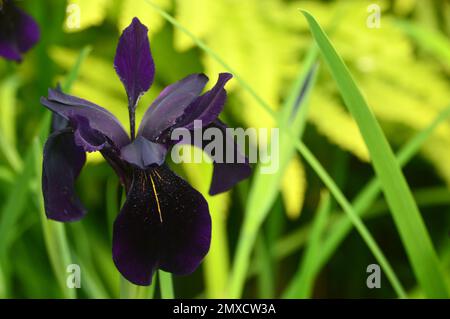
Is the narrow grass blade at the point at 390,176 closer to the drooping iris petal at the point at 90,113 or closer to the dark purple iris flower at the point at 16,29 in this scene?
the drooping iris petal at the point at 90,113

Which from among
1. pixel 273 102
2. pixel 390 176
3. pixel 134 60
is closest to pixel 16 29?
pixel 134 60

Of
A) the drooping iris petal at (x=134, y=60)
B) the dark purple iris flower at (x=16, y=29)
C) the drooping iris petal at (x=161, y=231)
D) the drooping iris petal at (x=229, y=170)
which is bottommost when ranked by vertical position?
the drooping iris petal at (x=161, y=231)

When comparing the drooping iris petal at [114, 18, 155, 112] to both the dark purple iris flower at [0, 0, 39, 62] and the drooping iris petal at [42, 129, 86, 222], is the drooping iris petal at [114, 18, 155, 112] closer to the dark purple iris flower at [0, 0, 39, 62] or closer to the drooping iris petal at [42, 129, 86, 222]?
the drooping iris petal at [42, 129, 86, 222]

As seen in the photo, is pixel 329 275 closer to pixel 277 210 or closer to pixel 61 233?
pixel 277 210

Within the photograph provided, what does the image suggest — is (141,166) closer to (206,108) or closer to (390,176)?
(206,108)

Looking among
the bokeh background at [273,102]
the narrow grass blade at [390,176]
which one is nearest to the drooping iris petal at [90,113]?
Result: the narrow grass blade at [390,176]
